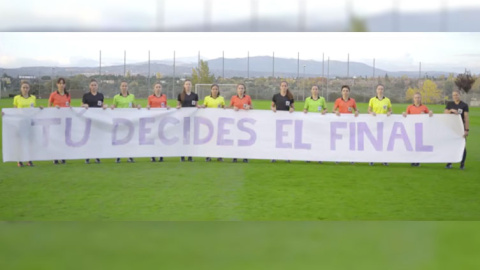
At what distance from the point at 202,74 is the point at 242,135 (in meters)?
18.9

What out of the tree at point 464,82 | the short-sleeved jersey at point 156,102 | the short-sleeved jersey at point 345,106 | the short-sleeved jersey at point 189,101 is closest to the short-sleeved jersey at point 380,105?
the short-sleeved jersey at point 345,106

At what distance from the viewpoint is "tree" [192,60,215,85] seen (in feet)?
90.9

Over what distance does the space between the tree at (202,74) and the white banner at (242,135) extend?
18097 millimetres

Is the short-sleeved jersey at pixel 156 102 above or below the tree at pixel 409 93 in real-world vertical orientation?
below

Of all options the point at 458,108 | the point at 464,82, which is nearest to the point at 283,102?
the point at 458,108

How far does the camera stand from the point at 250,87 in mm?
29328

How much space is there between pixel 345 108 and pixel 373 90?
20.2 m

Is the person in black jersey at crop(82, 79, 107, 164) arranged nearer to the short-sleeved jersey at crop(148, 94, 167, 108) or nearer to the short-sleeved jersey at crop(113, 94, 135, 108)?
the short-sleeved jersey at crop(113, 94, 135, 108)

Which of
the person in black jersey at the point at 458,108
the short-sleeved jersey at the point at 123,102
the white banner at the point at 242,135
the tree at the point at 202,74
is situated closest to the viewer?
the white banner at the point at 242,135

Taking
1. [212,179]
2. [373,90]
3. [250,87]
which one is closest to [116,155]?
[212,179]

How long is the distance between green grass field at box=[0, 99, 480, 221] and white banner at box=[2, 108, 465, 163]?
0.27 meters

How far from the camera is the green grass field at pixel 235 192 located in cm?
693

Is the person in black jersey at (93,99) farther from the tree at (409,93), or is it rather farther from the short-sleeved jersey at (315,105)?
the tree at (409,93)

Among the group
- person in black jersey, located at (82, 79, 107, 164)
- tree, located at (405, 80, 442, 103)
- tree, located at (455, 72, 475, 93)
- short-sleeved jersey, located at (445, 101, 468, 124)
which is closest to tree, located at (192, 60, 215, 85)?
tree, located at (405, 80, 442, 103)
